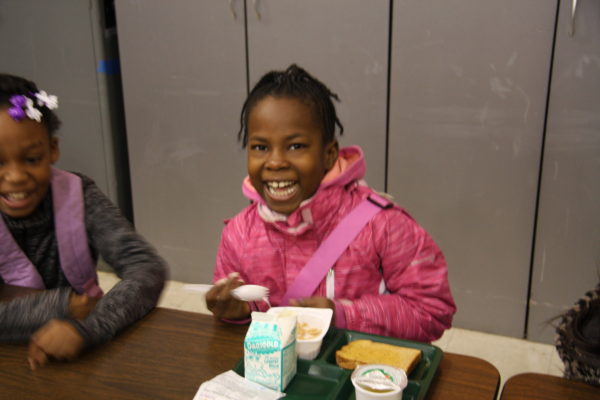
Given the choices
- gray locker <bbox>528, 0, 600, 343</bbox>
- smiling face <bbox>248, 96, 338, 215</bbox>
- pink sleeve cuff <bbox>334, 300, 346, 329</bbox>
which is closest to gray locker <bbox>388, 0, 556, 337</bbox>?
gray locker <bbox>528, 0, 600, 343</bbox>

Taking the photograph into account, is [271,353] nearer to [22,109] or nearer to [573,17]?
[22,109]

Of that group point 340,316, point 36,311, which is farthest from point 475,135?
point 36,311

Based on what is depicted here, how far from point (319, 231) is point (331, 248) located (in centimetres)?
6

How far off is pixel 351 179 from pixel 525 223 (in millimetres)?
1303

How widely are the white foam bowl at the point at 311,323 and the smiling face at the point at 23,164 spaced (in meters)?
0.69

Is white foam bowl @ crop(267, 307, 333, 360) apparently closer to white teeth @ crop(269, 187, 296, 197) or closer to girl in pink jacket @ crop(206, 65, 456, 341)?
girl in pink jacket @ crop(206, 65, 456, 341)

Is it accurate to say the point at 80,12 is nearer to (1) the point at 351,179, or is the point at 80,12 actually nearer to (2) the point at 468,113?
(2) the point at 468,113

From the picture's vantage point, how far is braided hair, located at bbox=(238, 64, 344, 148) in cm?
134

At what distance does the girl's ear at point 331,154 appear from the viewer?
1406mm

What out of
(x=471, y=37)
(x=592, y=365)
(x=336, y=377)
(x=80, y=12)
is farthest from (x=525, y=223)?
(x=80, y=12)

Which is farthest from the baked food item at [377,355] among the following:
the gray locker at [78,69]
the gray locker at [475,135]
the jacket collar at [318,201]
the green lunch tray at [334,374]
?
the gray locker at [78,69]

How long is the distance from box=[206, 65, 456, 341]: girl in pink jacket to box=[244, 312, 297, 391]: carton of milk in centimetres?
26

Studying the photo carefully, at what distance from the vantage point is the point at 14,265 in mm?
1455

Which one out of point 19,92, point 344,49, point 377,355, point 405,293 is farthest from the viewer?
point 344,49
